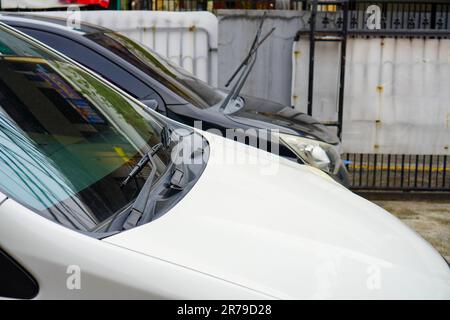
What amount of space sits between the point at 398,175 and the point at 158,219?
6.27m

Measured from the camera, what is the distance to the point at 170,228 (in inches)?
81.7

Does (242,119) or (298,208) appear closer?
(298,208)

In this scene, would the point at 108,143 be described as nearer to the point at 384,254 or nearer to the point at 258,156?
the point at 258,156

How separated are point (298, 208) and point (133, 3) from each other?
8686mm

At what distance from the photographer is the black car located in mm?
4961

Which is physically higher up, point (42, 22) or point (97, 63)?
point (42, 22)

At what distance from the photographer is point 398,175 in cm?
797

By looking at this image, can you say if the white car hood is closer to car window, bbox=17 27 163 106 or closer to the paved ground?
car window, bbox=17 27 163 106

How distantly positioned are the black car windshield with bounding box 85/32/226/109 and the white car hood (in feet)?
8.35

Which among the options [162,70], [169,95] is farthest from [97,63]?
[162,70]

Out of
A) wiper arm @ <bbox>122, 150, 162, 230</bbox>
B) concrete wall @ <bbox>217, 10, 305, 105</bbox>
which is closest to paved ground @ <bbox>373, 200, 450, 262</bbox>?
concrete wall @ <bbox>217, 10, 305, 105</bbox>

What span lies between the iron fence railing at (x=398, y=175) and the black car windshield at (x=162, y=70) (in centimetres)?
190

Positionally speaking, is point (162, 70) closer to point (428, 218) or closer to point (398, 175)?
point (428, 218)
